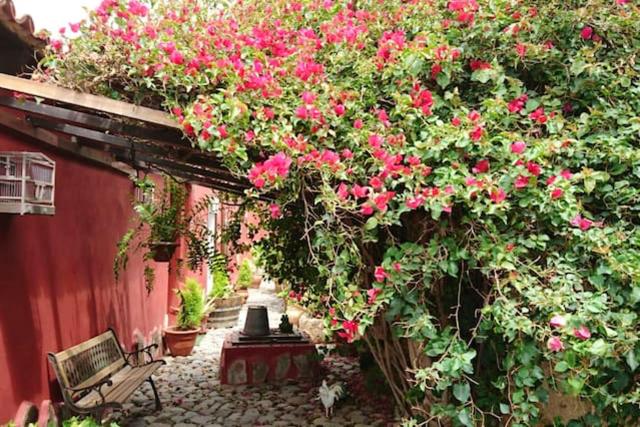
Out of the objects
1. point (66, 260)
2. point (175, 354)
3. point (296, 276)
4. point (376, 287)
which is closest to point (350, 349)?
point (296, 276)

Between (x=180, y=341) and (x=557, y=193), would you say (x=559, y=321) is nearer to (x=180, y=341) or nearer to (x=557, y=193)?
(x=557, y=193)

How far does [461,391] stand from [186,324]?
6090 millimetres

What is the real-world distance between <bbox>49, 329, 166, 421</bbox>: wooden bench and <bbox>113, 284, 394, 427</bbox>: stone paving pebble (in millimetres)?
326

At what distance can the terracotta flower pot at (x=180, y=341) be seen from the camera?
765cm

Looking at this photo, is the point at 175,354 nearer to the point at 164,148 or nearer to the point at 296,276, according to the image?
the point at 296,276

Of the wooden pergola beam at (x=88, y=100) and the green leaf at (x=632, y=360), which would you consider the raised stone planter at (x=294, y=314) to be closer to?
the wooden pergola beam at (x=88, y=100)

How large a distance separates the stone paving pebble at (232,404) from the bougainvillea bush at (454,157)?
225cm

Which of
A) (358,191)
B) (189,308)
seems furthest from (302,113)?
(189,308)

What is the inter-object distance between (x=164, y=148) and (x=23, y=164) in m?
1.03

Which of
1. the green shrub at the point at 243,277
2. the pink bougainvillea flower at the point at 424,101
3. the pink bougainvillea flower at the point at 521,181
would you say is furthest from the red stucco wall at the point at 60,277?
the green shrub at the point at 243,277

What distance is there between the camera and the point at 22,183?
9.93ft

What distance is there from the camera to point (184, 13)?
3055 mm

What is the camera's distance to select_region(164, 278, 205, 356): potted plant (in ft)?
25.2

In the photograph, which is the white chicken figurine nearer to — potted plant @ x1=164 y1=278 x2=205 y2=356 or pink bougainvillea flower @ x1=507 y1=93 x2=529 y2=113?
potted plant @ x1=164 y1=278 x2=205 y2=356
